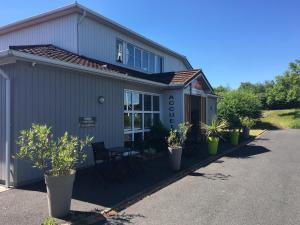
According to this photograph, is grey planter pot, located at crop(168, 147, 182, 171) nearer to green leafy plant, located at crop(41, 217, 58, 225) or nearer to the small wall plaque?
the small wall plaque

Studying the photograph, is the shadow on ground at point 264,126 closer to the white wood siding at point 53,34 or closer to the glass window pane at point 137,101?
the glass window pane at point 137,101

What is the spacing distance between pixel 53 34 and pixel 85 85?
5.02 meters

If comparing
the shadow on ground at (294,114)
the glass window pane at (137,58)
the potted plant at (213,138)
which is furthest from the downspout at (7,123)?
the shadow on ground at (294,114)

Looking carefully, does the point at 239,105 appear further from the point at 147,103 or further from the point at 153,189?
the point at 153,189

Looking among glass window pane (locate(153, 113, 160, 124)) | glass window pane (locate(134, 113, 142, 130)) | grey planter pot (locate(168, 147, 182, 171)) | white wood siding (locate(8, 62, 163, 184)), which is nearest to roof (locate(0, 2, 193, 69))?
white wood siding (locate(8, 62, 163, 184))

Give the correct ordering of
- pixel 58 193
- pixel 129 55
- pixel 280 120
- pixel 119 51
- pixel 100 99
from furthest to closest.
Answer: pixel 280 120 < pixel 129 55 < pixel 119 51 < pixel 100 99 < pixel 58 193

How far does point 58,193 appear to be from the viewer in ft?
17.5

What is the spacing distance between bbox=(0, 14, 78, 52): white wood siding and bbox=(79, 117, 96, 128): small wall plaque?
4217 mm

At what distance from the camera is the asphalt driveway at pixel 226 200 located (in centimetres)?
547

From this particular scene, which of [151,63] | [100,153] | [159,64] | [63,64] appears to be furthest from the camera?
[159,64]

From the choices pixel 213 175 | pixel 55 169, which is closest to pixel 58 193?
pixel 55 169

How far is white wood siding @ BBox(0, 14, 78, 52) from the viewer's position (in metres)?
13.0

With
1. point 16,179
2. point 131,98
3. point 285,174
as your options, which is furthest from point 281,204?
point 131,98

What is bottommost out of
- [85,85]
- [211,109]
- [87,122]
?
[87,122]
